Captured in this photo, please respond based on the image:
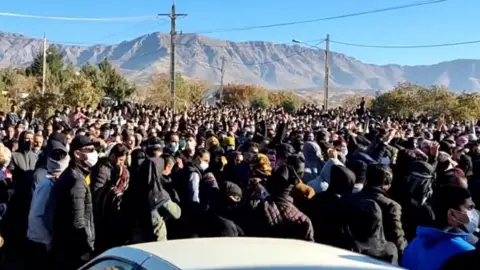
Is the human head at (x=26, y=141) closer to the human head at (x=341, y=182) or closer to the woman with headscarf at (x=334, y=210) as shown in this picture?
the woman with headscarf at (x=334, y=210)

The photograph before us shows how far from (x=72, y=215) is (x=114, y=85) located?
55558 millimetres

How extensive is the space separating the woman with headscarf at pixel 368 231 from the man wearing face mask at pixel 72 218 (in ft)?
7.07

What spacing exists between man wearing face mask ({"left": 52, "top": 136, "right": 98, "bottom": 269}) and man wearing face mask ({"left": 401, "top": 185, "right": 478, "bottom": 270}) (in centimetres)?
266

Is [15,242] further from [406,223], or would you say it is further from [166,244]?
[166,244]

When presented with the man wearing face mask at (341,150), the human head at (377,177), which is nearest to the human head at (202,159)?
the man wearing face mask at (341,150)

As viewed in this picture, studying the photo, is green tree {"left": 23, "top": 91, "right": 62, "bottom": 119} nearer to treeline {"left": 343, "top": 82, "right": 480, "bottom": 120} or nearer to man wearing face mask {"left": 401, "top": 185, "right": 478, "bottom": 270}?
treeline {"left": 343, "top": 82, "right": 480, "bottom": 120}

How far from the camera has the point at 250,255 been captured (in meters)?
3.36

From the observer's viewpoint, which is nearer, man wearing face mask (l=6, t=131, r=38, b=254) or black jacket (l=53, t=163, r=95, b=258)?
black jacket (l=53, t=163, r=95, b=258)

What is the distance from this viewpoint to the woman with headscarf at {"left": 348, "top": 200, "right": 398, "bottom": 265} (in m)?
5.65

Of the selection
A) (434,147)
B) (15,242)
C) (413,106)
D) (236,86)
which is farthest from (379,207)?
(236,86)

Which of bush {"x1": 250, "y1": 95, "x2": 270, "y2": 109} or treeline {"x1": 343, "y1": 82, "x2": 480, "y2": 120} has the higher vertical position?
treeline {"x1": 343, "y1": 82, "x2": 480, "y2": 120}

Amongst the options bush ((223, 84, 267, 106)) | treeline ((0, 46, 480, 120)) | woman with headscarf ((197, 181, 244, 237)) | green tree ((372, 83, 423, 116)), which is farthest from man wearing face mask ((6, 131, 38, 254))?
bush ((223, 84, 267, 106))

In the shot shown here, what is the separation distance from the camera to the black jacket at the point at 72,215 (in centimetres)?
554

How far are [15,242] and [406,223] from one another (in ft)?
14.5
